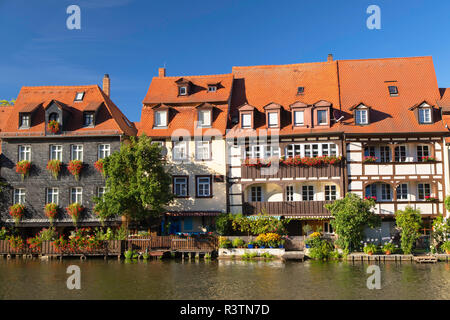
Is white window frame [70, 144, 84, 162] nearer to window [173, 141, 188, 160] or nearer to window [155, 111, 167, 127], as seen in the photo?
window [155, 111, 167, 127]

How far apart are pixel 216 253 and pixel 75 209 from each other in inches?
429

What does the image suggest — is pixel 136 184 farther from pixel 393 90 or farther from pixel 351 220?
pixel 393 90

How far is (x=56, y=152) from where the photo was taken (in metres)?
37.6

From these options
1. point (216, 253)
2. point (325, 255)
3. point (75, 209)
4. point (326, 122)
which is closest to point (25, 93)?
point (75, 209)

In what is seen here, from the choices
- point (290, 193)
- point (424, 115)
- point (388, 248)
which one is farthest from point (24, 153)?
point (424, 115)

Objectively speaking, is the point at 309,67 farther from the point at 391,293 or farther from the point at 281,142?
the point at 391,293

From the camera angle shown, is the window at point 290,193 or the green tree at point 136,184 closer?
the green tree at point 136,184

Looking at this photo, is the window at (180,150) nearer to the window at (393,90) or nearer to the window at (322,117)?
the window at (322,117)

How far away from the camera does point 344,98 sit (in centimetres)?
3828

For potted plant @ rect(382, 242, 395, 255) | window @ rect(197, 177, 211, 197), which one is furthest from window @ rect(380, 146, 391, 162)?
window @ rect(197, 177, 211, 197)

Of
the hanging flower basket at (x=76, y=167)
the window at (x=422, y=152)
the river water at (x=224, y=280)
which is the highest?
the window at (x=422, y=152)

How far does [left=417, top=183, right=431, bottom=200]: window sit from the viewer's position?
35188 millimetres

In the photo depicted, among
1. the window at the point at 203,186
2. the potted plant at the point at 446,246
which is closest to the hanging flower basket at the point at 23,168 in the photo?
the window at the point at 203,186

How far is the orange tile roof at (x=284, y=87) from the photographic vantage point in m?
37.7
